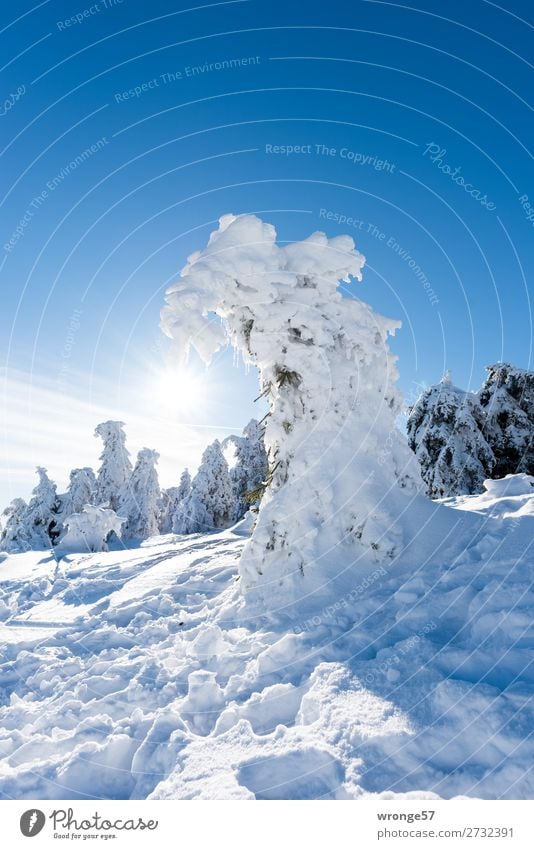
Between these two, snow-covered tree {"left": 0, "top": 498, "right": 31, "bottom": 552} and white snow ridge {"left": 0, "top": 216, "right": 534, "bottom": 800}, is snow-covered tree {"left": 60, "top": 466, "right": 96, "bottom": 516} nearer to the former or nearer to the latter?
snow-covered tree {"left": 0, "top": 498, "right": 31, "bottom": 552}

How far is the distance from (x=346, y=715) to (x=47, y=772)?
2838mm

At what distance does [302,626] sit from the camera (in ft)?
21.0

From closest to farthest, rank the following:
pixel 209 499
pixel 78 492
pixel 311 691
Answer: pixel 311 691 → pixel 209 499 → pixel 78 492

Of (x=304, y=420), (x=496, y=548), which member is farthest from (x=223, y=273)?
(x=496, y=548)

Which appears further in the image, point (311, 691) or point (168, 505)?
point (168, 505)

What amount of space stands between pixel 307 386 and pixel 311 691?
5406 mm

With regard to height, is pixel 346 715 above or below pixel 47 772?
above

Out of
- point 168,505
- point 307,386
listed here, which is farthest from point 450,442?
point 168,505

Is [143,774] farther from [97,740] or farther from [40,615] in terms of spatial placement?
[40,615]

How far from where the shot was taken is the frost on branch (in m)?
7.93

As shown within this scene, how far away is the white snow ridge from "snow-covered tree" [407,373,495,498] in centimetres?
1454

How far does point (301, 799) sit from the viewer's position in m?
3.37

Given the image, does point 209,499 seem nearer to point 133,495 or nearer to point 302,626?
point 133,495
